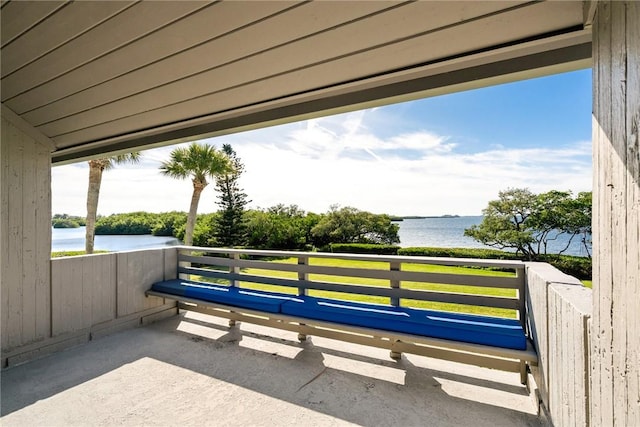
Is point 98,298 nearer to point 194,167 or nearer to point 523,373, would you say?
point 523,373

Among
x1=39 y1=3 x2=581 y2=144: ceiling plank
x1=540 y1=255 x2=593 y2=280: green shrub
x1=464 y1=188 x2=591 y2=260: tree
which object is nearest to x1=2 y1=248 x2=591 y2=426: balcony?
x1=39 y1=3 x2=581 y2=144: ceiling plank

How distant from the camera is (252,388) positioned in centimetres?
223

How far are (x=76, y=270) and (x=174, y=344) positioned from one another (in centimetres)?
125

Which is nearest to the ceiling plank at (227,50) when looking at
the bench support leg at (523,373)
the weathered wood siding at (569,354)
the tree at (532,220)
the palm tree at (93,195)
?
the weathered wood siding at (569,354)

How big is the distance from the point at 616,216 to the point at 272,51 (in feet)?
5.14

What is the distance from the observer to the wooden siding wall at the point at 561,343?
1071mm

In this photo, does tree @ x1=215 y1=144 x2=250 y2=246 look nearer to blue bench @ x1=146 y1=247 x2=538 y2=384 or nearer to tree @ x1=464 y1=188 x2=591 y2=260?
tree @ x1=464 y1=188 x2=591 y2=260

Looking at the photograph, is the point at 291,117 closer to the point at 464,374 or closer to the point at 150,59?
the point at 150,59

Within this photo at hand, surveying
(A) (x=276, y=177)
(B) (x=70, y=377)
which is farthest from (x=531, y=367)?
(A) (x=276, y=177)

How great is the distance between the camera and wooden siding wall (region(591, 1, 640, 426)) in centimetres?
72

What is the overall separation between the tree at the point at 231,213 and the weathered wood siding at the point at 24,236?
13742 millimetres

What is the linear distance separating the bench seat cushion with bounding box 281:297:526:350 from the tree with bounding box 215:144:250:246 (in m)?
14.4

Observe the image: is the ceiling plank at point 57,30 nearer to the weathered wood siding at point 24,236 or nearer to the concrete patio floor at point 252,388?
the weathered wood siding at point 24,236

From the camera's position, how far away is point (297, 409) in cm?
198
